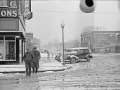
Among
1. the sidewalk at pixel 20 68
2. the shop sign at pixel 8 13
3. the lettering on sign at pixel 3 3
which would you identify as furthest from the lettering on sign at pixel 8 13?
the sidewalk at pixel 20 68

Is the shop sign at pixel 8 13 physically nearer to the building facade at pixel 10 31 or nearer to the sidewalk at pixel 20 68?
the building facade at pixel 10 31

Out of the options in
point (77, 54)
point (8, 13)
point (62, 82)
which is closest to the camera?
point (62, 82)

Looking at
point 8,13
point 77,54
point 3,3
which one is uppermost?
point 3,3

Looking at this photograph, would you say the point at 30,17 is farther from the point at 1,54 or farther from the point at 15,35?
the point at 1,54

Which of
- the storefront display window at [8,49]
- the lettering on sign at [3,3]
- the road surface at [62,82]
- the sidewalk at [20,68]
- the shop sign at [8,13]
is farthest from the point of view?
the storefront display window at [8,49]

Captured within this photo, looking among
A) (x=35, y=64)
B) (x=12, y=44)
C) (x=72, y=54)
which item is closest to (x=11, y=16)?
(x=12, y=44)

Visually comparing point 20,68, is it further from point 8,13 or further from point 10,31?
point 8,13

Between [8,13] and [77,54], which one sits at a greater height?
[8,13]

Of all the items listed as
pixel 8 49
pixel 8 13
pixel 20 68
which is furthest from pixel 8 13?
pixel 20 68

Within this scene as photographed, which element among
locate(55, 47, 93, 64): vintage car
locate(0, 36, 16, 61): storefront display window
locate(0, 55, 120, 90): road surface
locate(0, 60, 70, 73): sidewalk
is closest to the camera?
locate(0, 55, 120, 90): road surface

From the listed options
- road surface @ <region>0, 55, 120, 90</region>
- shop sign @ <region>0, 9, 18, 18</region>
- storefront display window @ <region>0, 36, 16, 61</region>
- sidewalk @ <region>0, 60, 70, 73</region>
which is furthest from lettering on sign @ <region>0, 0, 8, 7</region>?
road surface @ <region>0, 55, 120, 90</region>

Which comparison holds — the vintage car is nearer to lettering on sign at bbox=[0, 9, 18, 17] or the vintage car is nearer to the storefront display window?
the storefront display window

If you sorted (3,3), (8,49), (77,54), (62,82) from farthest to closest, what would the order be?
(77,54) < (8,49) < (3,3) < (62,82)

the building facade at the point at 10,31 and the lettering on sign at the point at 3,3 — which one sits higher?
the lettering on sign at the point at 3,3
